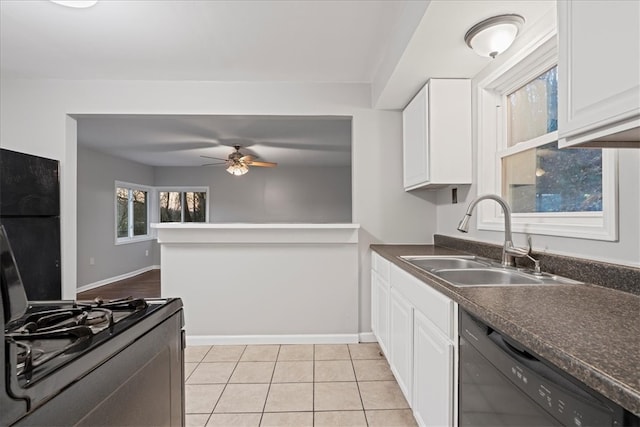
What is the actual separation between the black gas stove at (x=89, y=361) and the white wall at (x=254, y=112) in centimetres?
213

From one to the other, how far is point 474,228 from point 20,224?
3.33m

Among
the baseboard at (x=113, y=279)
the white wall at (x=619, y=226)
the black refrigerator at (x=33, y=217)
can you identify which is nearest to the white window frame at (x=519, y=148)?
the white wall at (x=619, y=226)

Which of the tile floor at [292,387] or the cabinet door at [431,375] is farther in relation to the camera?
the tile floor at [292,387]

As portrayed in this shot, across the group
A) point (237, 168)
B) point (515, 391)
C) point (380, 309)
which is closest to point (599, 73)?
point (515, 391)

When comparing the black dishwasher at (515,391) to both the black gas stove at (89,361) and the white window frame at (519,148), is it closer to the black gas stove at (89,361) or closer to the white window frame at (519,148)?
the white window frame at (519,148)

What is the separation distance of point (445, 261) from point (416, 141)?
952mm

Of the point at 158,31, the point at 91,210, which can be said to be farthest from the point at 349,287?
the point at 91,210

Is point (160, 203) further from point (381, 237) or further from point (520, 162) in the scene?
point (520, 162)

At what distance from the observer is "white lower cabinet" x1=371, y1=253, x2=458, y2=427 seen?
1205mm

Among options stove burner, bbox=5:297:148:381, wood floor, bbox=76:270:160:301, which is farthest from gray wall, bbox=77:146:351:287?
stove burner, bbox=5:297:148:381

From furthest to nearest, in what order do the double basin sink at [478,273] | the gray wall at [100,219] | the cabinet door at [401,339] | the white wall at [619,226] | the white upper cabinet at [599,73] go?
the gray wall at [100,219] → the cabinet door at [401,339] → the double basin sink at [478,273] → the white wall at [619,226] → the white upper cabinet at [599,73]

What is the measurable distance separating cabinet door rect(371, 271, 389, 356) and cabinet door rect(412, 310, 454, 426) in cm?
62

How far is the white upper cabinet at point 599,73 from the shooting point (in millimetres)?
725

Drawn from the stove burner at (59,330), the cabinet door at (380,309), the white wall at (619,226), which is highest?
the white wall at (619,226)
